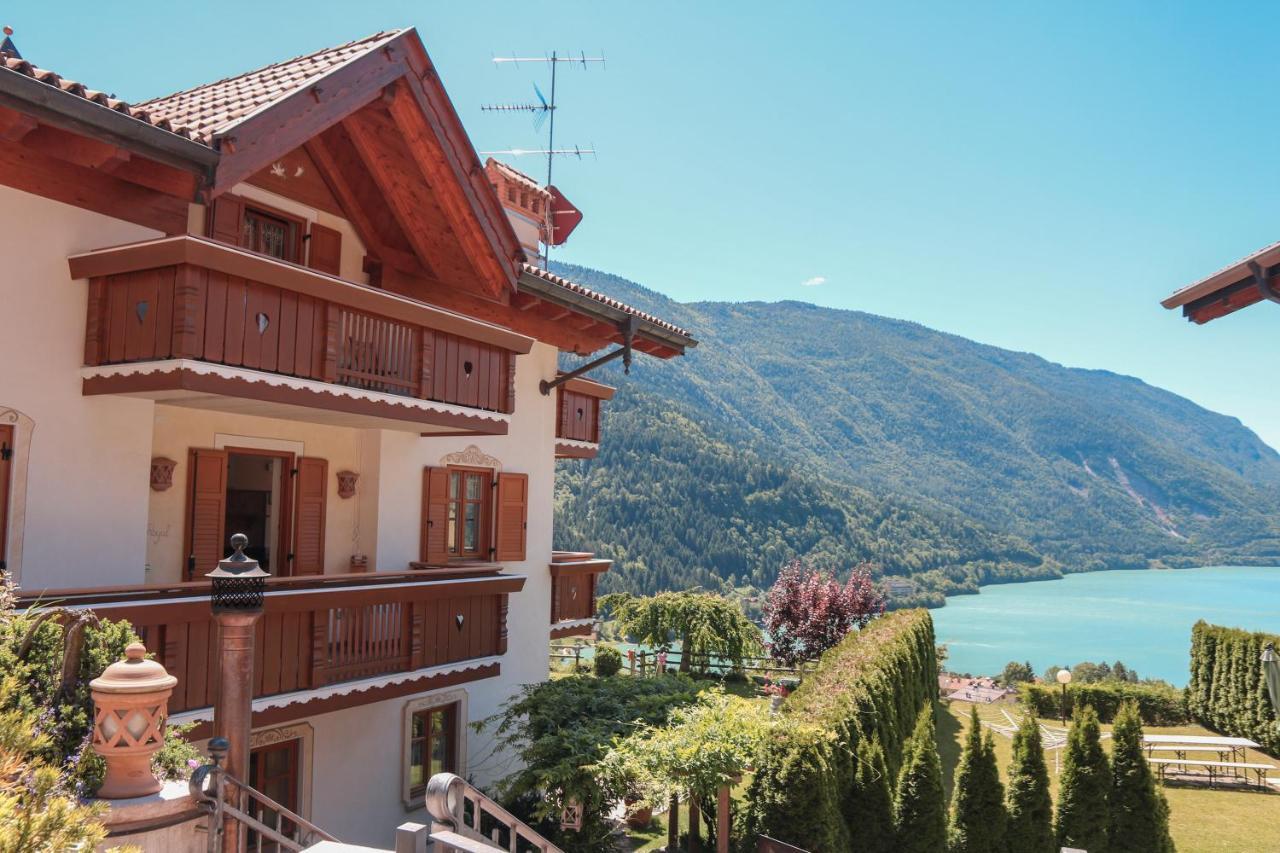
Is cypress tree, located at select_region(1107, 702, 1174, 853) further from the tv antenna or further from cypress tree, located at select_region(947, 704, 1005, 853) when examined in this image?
the tv antenna

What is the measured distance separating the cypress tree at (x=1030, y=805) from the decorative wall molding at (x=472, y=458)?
913 cm

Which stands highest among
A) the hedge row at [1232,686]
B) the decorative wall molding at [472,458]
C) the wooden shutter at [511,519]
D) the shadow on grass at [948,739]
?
the decorative wall molding at [472,458]

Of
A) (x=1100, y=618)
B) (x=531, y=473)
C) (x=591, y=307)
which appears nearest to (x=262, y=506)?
(x=531, y=473)

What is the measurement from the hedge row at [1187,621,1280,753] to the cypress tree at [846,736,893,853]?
16.8 metres

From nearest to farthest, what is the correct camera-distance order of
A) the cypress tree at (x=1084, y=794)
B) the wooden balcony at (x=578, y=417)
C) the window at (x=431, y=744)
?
the window at (x=431, y=744), the cypress tree at (x=1084, y=794), the wooden balcony at (x=578, y=417)

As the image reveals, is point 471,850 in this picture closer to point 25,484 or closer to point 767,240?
point 25,484

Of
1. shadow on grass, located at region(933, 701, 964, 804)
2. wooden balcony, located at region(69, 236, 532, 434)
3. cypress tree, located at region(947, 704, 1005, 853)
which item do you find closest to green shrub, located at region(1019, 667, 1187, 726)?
shadow on grass, located at region(933, 701, 964, 804)

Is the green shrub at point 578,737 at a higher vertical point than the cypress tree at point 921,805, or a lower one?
higher

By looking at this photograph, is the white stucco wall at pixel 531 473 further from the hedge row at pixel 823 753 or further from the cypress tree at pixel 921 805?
the cypress tree at pixel 921 805

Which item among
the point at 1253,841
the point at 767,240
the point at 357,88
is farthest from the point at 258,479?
the point at 767,240

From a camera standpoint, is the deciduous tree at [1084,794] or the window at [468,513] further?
the deciduous tree at [1084,794]

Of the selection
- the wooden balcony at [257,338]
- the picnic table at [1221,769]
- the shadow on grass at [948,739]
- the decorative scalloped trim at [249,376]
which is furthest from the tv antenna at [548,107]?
the picnic table at [1221,769]

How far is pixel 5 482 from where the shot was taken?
8172 millimetres

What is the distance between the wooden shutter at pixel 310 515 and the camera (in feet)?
37.6
